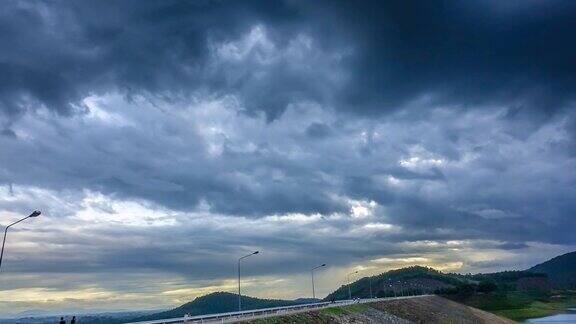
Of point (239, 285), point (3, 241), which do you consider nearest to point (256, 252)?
point (239, 285)

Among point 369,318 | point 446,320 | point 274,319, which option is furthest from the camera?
point 446,320

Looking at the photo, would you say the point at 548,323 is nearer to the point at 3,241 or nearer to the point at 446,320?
the point at 446,320

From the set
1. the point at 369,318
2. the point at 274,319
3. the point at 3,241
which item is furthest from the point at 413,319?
the point at 3,241

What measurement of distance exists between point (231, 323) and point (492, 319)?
13705cm

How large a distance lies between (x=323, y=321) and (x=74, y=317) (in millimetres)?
40919

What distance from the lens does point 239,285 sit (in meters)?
80.4

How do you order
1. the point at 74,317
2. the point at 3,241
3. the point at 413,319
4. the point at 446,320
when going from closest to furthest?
the point at 3,241
the point at 74,317
the point at 413,319
the point at 446,320

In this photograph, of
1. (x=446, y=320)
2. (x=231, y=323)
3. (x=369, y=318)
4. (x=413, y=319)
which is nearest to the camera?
(x=231, y=323)

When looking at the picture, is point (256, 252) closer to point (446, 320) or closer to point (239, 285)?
point (239, 285)

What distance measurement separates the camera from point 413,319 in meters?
127

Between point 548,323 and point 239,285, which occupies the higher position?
point 239,285

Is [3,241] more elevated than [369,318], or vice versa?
[3,241]

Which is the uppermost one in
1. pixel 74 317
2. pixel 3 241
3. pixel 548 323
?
pixel 3 241

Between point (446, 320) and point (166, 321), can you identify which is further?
point (446, 320)
